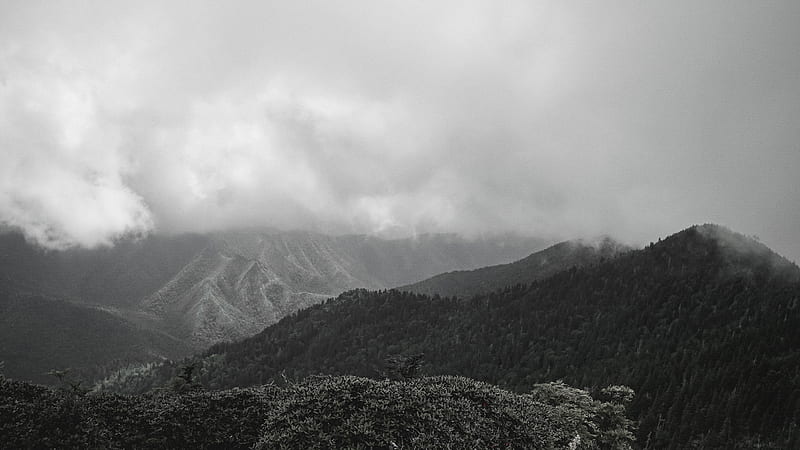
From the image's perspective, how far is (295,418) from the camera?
15.7 m

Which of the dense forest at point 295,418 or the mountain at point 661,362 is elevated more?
the dense forest at point 295,418

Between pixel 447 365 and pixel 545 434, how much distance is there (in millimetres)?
168559

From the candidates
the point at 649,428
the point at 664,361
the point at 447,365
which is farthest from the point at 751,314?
the point at 447,365

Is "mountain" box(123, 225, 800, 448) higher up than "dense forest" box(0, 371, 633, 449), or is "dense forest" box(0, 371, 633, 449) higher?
"dense forest" box(0, 371, 633, 449)

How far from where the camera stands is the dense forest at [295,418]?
15094 mm

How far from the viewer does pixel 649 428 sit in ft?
438

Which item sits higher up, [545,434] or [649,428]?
[545,434]

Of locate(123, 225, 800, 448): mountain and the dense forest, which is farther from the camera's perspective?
locate(123, 225, 800, 448): mountain

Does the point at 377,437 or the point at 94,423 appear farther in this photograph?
the point at 94,423

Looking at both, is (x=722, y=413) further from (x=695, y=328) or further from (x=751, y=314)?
(x=751, y=314)

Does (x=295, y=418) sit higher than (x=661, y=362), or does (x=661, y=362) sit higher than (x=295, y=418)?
(x=295, y=418)

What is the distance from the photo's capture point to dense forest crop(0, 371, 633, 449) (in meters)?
15.1

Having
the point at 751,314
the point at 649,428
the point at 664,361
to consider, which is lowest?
the point at 649,428

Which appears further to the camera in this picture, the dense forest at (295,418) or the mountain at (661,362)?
the mountain at (661,362)
